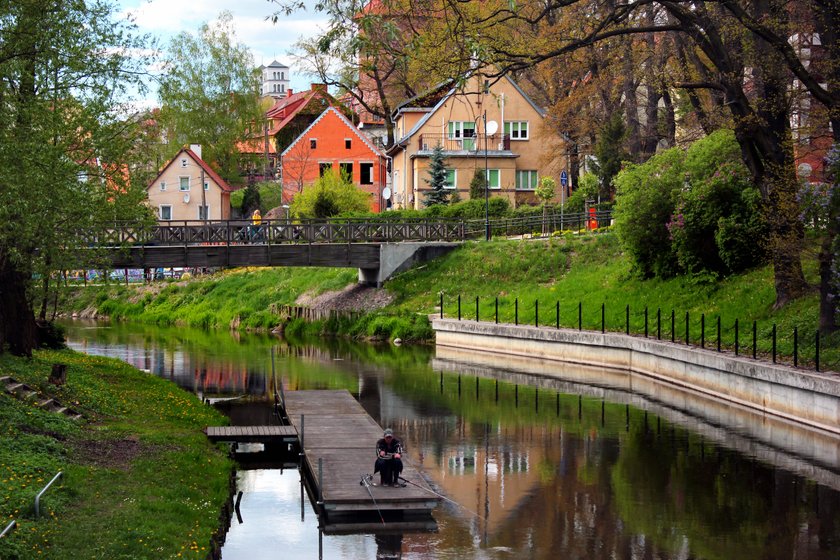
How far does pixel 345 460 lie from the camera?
23500 mm

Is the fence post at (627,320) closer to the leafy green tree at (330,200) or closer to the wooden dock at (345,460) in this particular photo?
Answer: the wooden dock at (345,460)

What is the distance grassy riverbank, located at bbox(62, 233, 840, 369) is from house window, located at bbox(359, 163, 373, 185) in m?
18.9

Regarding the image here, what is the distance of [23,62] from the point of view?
27.6 meters

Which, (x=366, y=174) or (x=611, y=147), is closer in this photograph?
(x=611, y=147)

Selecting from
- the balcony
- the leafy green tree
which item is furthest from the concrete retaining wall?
the leafy green tree

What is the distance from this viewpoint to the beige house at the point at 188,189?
3930 inches

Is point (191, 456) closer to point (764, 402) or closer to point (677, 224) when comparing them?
point (764, 402)

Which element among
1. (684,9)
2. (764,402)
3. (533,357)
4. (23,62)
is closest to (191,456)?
(23,62)

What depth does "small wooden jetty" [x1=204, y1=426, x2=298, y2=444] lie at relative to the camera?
26266 mm

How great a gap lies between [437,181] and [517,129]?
7.04 metres

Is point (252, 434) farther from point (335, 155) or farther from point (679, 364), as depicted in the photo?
point (335, 155)

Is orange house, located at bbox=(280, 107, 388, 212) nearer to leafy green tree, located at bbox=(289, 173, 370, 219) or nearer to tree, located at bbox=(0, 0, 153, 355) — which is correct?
leafy green tree, located at bbox=(289, 173, 370, 219)

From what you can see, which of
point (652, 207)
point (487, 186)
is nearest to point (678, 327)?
point (652, 207)

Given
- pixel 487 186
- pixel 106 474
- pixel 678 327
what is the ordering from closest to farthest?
1. pixel 106 474
2. pixel 678 327
3. pixel 487 186
